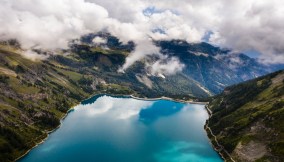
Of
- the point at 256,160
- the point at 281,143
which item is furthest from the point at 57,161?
the point at 281,143

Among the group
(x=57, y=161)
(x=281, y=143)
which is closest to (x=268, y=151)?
(x=281, y=143)

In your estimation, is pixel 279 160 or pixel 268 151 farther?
pixel 268 151

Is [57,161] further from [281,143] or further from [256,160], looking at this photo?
[281,143]

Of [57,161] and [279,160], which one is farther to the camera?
[57,161]

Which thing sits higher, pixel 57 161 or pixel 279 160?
pixel 57 161

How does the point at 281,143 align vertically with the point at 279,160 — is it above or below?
above

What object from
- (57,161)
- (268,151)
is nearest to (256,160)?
(268,151)
